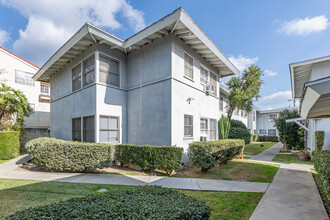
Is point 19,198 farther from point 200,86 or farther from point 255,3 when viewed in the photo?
point 255,3

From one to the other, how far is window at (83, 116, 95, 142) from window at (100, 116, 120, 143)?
1.89 feet

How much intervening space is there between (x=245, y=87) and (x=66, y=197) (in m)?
17.3

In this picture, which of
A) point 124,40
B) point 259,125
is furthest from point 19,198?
point 259,125

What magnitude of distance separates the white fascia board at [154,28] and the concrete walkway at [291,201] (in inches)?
290

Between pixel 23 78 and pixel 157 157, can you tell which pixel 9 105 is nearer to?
pixel 23 78

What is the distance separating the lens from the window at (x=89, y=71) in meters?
9.14

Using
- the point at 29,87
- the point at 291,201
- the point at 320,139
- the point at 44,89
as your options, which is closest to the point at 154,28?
the point at 291,201

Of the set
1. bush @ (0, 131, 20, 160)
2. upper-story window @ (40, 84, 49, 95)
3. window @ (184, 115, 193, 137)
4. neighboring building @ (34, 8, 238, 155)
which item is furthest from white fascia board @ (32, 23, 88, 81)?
upper-story window @ (40, 84, 49, 95)

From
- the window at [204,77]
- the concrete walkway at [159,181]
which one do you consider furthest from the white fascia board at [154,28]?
the concrete walkway at [159,181]

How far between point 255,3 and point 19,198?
1236cm

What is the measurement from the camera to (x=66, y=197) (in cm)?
450

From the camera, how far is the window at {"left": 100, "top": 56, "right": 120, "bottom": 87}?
29.4 feet

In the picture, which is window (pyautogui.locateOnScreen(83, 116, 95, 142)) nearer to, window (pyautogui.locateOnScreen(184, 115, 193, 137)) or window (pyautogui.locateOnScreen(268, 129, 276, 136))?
window (pyautogui.locateOnScreen(184, 115, 193, 137))

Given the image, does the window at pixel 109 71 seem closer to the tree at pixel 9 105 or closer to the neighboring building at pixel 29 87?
the tree at pixel 9 105
